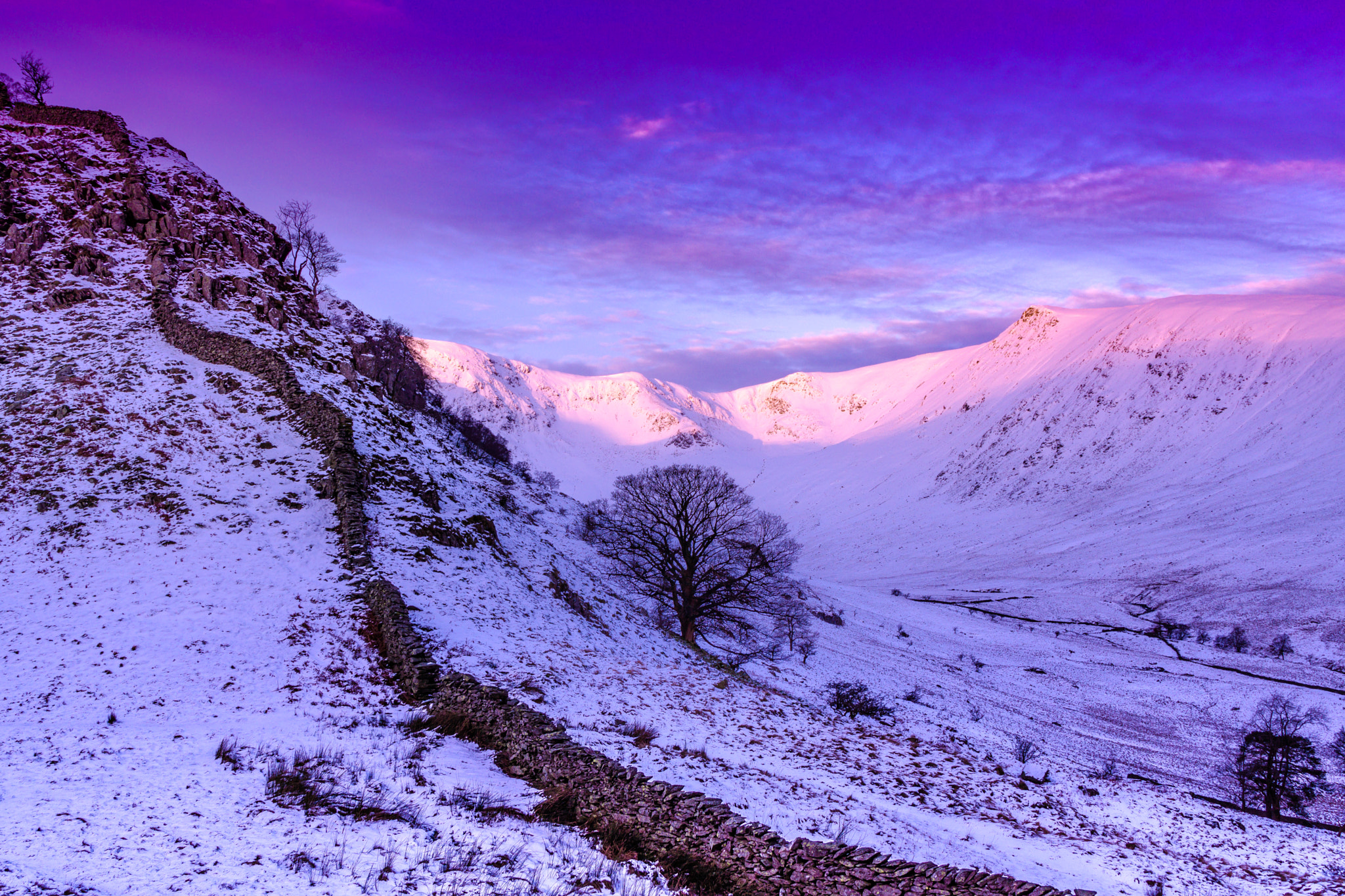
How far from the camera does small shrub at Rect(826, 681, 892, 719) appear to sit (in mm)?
18719

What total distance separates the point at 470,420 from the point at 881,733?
51642 millimetres

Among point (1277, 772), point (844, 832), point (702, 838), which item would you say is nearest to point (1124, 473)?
point (1277, 772)

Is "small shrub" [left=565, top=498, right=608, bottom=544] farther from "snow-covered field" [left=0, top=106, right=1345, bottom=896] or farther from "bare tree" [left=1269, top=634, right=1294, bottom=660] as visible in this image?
"bare tree" [left=1269, top=634, right=1294, bottom=660]

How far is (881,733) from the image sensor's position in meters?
16.2

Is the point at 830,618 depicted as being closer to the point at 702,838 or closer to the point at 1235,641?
the point at 1235,641

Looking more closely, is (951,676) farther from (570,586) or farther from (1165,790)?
(570,586)

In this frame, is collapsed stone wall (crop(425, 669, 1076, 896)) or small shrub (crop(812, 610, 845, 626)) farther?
small shrub (crop(812, 610, 845, 626))

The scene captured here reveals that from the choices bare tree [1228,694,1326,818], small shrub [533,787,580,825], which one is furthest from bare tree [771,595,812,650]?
small shrub [533,787,580,825]

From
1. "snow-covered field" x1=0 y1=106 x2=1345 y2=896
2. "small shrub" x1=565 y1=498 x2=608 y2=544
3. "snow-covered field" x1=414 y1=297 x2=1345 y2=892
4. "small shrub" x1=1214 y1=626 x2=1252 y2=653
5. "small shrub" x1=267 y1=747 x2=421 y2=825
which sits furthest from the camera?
"small shrub" x1=1214 y1=626 x2=1252 y2=653

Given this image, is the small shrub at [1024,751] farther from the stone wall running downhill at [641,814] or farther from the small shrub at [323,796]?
the small shrub at [323,796]

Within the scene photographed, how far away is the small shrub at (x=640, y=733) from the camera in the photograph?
1207cm

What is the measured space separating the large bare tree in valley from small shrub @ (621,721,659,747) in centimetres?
1109

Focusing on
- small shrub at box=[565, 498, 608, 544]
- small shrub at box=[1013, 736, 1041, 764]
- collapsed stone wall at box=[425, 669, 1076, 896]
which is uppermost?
small shrub at box=[565, 498, 608, 544]

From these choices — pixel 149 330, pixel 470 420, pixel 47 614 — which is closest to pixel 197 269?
pixel 149 330
